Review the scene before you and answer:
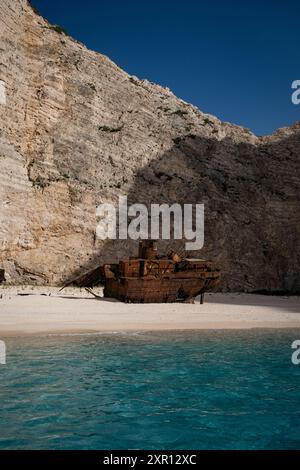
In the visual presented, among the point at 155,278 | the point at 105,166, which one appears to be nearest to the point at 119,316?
the point at 155,278

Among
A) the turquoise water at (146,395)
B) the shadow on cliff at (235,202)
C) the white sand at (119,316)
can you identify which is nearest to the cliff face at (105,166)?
the shadow on cliff at (235,202)

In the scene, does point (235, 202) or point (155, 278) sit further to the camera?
point (235, 202)

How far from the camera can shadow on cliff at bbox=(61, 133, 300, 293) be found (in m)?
30.1

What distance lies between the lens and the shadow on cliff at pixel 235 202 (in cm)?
3011

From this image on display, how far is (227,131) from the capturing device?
38.5 metres

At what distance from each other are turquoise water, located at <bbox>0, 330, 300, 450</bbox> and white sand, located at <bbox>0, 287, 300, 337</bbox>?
1.79 m

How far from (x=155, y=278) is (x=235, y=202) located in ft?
53.9

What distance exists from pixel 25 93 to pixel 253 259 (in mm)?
20627


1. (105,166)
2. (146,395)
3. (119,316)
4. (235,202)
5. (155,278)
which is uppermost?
(105,166)

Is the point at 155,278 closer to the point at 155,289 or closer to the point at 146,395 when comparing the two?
the point at 155,289

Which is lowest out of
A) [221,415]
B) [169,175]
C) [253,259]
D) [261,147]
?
[221,415]

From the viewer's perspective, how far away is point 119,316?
587 inches

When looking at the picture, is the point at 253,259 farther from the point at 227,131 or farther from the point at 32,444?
the point at 32,444
